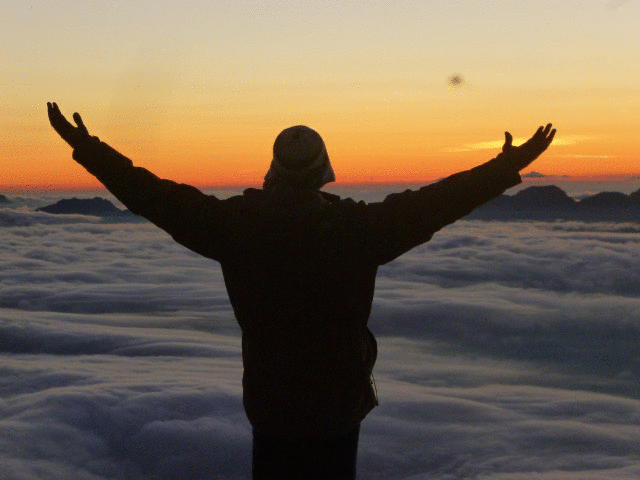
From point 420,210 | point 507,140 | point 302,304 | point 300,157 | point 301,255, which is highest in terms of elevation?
point 507,140

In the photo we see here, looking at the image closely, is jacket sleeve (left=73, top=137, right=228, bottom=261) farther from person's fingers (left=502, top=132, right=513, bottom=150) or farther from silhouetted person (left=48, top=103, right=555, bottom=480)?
person's fingers (left=502, top=132, right=513, bottom=150)

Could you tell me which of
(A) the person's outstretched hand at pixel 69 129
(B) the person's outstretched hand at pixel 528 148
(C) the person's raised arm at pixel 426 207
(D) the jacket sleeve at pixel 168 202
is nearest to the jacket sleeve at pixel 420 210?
(C) the person's raised arm at pixel 426 207

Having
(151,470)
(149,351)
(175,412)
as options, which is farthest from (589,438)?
(149,351)

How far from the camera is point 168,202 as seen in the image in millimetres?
2355

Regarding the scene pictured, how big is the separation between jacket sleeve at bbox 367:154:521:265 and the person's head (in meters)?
0.21

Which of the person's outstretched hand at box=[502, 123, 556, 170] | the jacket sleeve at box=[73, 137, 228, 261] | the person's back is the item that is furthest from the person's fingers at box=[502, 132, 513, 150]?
the jacket sleeve at box=[73, 137, 228, 261]

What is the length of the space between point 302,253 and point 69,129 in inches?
34.9

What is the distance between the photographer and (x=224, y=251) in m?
2.39

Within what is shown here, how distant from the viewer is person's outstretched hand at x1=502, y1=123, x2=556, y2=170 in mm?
2443

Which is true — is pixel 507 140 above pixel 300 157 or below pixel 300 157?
above

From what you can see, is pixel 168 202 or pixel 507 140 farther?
pixel 507 140

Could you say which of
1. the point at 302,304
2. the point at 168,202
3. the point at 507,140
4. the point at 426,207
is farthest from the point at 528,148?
the point at 168,202

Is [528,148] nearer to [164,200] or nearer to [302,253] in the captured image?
[302,253]

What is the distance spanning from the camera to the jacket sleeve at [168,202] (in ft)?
7.72
